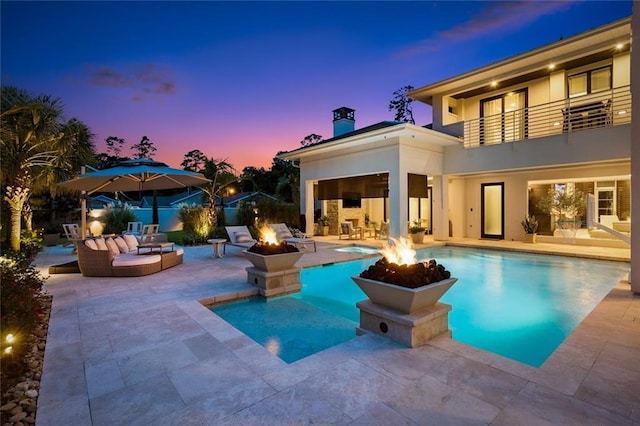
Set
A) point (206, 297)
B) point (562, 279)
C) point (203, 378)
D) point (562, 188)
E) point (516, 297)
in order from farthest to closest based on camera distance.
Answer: point (562, 188), point (562, 279), point (516, 297), point (206, 297), point (203, 378)

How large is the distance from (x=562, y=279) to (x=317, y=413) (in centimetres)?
780

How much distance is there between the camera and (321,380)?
8.93 ft

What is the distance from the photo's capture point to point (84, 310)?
4.80m

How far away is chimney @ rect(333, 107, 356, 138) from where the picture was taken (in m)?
18.1

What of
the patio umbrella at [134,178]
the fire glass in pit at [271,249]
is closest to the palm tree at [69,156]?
the patio umbrella at [134,178]

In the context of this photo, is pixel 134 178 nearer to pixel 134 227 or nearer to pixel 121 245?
A: pixel 121 245

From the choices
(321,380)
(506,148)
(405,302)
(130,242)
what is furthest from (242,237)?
(506,148)

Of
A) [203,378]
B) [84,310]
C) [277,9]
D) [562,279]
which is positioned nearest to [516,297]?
[562,279]

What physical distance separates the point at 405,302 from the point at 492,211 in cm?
1316

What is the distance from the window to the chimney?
9890mm

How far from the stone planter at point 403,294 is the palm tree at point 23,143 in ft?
33.2

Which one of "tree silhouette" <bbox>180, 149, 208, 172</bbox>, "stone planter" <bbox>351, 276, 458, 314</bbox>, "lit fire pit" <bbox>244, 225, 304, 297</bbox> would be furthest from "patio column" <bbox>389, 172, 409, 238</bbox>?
"tree silhouette" <bbox>180, 149, 208, 172</bbox>

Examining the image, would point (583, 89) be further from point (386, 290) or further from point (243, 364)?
point (243, 364)

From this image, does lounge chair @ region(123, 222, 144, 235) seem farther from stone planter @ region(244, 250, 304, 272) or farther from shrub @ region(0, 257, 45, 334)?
shrub @ region(0, 257, 45, 334)
